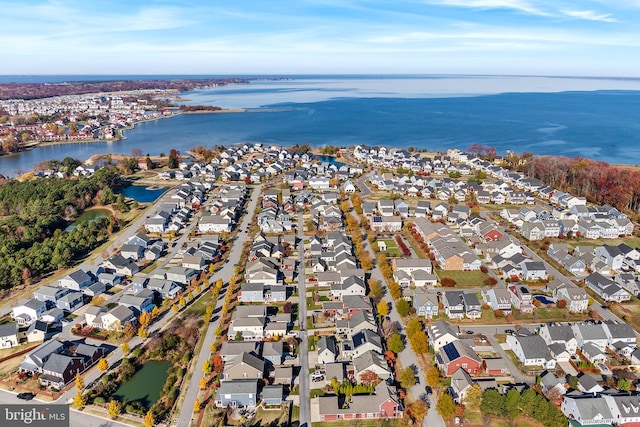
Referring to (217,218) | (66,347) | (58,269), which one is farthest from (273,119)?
(66,347)

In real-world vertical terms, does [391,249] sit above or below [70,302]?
above

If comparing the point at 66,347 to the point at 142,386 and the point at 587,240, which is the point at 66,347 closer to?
the point at 142,386

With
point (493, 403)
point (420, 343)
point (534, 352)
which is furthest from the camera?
point (420, 343)

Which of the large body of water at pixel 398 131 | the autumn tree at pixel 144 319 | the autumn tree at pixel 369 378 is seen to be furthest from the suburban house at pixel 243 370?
the large body of water at pixel 398 131

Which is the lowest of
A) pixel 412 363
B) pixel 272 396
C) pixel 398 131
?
pixel 412 363

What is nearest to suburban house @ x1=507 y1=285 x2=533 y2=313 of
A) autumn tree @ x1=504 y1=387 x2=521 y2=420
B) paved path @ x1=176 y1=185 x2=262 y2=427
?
autumn tree @ x1=504 y1=387 x2=521 y2=420

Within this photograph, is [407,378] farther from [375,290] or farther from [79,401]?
[79,401]

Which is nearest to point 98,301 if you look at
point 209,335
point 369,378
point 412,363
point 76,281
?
point 76,281
